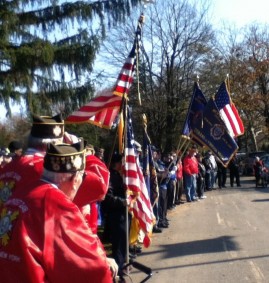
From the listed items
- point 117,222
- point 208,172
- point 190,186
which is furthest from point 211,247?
point 208,172

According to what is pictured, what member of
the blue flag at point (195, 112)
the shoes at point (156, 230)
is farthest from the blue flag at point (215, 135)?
the shoes at point (156, 230)

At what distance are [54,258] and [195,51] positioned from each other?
112 feet

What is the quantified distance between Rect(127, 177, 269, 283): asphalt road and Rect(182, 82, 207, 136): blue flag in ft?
7.42

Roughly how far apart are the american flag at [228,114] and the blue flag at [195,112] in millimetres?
330

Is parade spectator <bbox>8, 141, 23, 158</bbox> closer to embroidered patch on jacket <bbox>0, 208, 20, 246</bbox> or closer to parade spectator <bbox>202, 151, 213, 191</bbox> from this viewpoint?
embroidered patch on jacket <bbox>0, 208, 20, 246</bbox>

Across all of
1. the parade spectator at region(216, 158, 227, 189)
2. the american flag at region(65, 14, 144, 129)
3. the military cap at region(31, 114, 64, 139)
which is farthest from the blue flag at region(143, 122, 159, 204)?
the parade spectator at region(216, 158, 227, 189)

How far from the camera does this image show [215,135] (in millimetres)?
10711

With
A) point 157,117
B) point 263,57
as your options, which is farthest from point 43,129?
point 263,57

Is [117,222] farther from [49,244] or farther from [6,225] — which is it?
[49,244]

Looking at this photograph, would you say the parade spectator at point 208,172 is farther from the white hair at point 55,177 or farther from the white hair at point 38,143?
the white hair at point 55,177

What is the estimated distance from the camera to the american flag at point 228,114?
35.8ft

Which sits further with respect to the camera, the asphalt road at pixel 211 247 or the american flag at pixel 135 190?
the american flag at pixel 135 190

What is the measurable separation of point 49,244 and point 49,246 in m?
0.01

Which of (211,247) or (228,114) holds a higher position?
(228,114)
